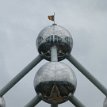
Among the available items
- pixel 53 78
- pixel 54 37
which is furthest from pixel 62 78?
pixel 54 37

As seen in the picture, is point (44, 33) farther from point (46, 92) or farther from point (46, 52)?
point (46, 92)

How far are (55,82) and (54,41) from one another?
5.86 ft

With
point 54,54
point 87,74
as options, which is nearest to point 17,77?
point 54,54

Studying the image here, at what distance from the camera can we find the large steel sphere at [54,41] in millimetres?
24625

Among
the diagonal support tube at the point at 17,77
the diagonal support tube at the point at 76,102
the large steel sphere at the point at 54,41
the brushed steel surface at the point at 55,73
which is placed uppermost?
the large steel sphere at the point at 54,41

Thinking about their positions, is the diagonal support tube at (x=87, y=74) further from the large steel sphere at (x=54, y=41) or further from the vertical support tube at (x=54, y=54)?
the vertical support tube at (x=54, y=54)

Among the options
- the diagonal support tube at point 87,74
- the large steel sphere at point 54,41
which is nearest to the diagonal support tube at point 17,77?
the large steel sphere at point 54,41

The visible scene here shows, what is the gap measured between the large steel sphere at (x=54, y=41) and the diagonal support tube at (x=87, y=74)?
35 cm

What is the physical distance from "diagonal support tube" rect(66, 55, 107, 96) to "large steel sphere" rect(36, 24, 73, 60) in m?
0.35

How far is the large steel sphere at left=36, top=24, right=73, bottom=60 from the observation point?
24625mm

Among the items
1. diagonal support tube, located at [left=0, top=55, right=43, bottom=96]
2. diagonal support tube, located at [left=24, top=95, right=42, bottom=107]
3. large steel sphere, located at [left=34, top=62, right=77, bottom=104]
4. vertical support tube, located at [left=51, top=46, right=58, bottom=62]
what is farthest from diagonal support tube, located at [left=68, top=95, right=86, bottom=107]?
diagonal support tube, located at [left=0, top=55, right=43, bottom=96]

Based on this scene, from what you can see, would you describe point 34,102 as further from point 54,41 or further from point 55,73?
point 54,41

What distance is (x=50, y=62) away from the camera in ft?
78.3

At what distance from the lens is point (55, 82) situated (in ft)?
76.6
